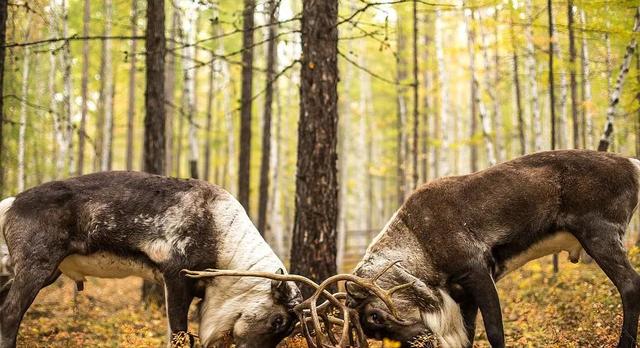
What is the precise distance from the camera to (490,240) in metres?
5.71

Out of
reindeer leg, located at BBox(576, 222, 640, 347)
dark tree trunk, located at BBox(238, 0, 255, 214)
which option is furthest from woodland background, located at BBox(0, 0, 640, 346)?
reindeer leg, located at BBox(576, 222, 640, 347)

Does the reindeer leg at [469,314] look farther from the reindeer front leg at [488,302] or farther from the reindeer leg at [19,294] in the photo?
the reindeer leg at [19,294]

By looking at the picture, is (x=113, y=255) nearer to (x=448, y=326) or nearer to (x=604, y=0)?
(x=448, y=326)

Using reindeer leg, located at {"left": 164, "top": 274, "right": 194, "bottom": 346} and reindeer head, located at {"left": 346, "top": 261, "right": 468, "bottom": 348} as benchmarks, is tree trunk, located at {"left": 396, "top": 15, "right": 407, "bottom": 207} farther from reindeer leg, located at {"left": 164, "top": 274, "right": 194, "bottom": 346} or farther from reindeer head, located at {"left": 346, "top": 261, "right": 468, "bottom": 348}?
reindeer leg, located at {"left": 164, "top": 274, "right": 194, "bottom": 346}

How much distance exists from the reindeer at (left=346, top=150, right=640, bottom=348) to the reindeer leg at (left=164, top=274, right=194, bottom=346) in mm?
1629

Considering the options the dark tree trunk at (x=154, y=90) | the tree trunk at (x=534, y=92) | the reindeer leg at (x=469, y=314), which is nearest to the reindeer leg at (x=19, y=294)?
the reindeer leg at (x=469, y=314)

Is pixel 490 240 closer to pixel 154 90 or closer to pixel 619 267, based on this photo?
pixel 619 267

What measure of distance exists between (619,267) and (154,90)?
753cm

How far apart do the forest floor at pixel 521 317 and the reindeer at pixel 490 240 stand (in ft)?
4.35

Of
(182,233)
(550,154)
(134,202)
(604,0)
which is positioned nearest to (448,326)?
(550,154)

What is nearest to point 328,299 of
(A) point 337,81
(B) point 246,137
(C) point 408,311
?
(C) point 408,311

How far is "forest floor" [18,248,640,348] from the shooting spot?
23.0 feet

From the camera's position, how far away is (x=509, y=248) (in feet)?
19.0

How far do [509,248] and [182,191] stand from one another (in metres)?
3.39
